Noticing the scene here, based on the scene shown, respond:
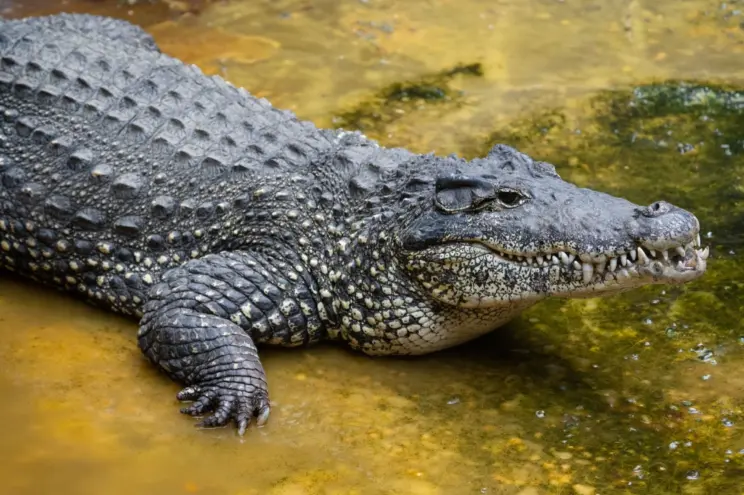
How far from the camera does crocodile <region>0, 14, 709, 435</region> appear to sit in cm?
452

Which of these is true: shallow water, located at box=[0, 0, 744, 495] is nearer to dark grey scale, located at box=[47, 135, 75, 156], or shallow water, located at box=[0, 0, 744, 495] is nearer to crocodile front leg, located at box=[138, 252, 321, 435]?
crocodile front leg, located at box=[138, 252, 321, 435]

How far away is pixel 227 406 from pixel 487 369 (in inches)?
Answer: 52.0

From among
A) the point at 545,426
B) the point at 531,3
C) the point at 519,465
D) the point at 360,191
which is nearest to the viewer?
the point at 519,465

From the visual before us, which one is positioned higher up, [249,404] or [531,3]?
[531,3]

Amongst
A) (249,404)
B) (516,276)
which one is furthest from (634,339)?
(249,404)

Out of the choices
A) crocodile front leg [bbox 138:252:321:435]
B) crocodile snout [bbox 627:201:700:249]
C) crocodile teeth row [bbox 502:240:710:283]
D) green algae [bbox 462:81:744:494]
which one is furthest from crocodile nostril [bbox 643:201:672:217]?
crocodile front leg [bbox 138:252:321:435]

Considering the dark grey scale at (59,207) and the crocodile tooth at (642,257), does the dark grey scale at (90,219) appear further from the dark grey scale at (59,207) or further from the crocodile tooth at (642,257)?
the crocodile tooth at (642,257)

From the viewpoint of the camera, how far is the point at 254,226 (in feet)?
16.6

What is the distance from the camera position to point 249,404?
449 centimetres

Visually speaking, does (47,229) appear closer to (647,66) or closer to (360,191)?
(360,191)

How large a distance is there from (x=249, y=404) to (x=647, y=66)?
15.7ft

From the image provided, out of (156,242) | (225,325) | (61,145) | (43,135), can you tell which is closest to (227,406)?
(225,325)

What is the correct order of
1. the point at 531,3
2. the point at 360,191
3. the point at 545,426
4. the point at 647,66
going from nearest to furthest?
the point at 545,426 → the point at 360,191 → the point at 647,66 → the point at 531,3

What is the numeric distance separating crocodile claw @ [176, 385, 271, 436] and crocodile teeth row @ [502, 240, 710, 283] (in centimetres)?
133
